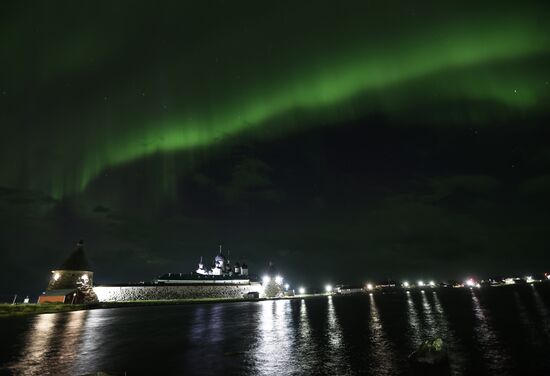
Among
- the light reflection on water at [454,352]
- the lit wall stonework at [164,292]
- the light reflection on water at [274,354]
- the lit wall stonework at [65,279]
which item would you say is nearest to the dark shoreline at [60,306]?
the lit wall stonework at [164,292]

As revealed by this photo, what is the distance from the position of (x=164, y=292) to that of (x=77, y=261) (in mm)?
38196

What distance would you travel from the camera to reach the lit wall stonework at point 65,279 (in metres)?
94.3

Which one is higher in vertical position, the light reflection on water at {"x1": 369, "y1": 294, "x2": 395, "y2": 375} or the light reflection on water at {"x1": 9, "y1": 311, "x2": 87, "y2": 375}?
the light reflection on water at {"x1": 9, "y1": 311, "x2": 87, "y2": 375}

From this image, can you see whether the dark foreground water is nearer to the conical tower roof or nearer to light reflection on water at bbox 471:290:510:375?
light reflection on water at bbox 471:290:510:375

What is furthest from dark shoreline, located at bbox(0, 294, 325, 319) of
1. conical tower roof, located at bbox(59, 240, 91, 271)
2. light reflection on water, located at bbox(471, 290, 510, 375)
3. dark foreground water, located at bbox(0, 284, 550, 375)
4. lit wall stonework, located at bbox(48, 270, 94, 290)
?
light reflection on water, located at bbox(471, 290, 510, 375)

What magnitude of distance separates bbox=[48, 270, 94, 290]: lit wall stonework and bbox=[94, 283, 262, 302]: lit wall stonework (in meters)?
11.8

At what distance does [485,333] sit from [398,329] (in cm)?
1104

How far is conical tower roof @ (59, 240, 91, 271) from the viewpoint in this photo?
3853 inches

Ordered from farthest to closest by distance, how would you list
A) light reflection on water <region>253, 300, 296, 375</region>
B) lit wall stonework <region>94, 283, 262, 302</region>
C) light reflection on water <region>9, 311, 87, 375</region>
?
1. lit wall stonework <region>94, 283, 262, 302</region>
2. light reflection on water <region>9, 311, 87, 375</region>
3. light reflection on water <region>253, 300, 296, 375</region>

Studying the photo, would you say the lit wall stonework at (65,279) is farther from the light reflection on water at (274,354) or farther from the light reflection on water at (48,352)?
the light reflection on water at (274,354)

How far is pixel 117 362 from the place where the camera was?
29.3 meters

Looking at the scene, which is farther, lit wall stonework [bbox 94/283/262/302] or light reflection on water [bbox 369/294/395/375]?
lit wall stonework [bbox 94/283/262/302]

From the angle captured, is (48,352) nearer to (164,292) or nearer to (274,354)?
(274,354)

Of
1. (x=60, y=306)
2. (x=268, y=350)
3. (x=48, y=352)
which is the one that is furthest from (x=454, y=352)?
(x=60, y=306)
